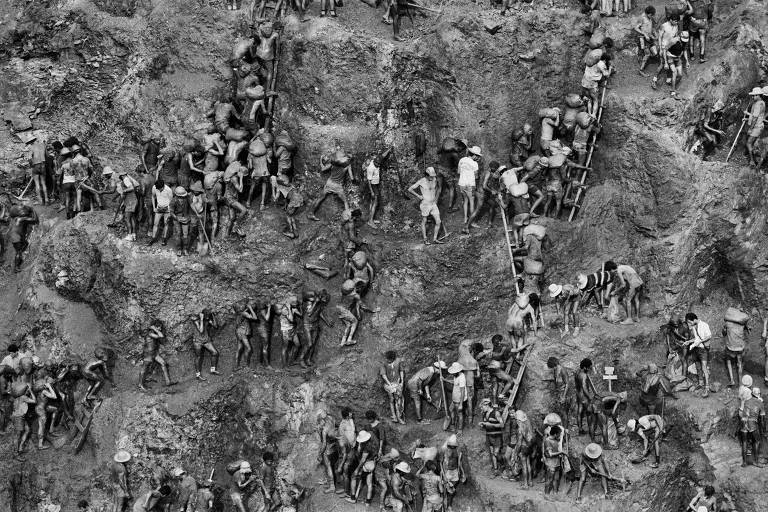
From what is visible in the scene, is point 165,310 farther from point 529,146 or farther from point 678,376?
point 678,376

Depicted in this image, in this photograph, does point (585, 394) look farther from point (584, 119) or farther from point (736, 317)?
point (584, 119)

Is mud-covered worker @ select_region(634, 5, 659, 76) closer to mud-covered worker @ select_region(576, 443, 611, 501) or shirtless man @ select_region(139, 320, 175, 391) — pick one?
mud-covered worker @ select_region(576, 443, 611, 501)

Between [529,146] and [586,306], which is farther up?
[529,146]

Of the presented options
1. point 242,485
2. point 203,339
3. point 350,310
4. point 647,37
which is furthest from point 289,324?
point 647,37

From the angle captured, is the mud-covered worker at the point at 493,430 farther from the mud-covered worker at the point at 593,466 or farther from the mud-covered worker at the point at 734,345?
the mud-covered worker at the point at 734,345

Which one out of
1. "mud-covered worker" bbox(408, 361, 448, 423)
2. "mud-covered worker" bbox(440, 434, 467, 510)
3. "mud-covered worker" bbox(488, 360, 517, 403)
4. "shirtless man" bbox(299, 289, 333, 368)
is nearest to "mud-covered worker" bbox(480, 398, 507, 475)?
"mud-covered worker" bbox(488, 360, 517, 403)

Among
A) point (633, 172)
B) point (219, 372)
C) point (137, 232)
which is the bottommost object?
point (219, 372)

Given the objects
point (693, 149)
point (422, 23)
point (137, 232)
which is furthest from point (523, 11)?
point (137, 232)

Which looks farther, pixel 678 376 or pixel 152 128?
pixel 152 128
